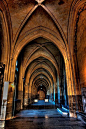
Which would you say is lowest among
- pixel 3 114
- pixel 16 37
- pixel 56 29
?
pixel 3 114

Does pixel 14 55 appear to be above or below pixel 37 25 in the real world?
below

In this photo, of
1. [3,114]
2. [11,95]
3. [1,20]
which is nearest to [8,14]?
[1,20]

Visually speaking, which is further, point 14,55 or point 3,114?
point 14,55

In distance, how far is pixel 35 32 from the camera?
9133mm

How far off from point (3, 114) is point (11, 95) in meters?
1.36

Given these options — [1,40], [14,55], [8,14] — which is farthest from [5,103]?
[8,14]

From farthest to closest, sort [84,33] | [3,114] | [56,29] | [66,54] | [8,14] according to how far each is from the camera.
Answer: [56,29], [66,54], [8,14], [3,114], [84,33]

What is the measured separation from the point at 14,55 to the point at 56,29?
4492 millimetres

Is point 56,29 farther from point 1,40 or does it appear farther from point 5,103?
point 5,103

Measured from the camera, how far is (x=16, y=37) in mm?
8195

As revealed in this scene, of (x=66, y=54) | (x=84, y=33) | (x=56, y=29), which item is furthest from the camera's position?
(x=56, y=29)

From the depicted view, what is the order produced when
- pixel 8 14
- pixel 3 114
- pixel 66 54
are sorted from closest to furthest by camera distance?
pixel 3 114
pixel 8 14
pixel 66 54

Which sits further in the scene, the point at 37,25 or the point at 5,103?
the point at 37,25

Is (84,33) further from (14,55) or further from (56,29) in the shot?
(14,55)
